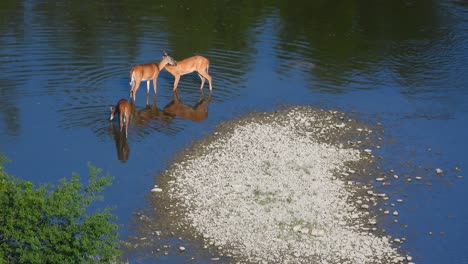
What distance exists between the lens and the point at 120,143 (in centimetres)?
2155

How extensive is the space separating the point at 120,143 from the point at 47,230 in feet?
28.4

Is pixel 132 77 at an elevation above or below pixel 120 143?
above

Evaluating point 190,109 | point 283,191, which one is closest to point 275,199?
point 283,191

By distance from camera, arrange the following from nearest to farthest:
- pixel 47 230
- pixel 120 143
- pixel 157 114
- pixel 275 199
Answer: pixel 47 230
pixel 275 199
pixel 120 143
pixel 157 114

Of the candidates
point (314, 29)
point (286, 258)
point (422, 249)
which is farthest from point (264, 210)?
point (314, 29)

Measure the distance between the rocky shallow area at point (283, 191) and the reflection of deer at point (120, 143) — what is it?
4.74 ft

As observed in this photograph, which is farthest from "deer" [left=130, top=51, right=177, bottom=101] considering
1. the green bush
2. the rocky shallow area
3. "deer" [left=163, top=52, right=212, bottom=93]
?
the green bush

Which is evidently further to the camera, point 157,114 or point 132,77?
point 132,77

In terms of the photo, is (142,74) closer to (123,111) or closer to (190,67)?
(190,67)

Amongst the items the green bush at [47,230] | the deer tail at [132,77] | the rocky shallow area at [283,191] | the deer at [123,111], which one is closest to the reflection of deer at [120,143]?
the deer at [123,111]

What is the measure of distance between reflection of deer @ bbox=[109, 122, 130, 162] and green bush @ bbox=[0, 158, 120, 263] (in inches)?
286

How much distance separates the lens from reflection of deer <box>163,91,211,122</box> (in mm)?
24000

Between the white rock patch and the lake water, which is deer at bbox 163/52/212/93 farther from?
the white rock patch

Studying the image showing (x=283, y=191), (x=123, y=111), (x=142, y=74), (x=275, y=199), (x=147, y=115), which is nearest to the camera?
(x=275, y=199)
